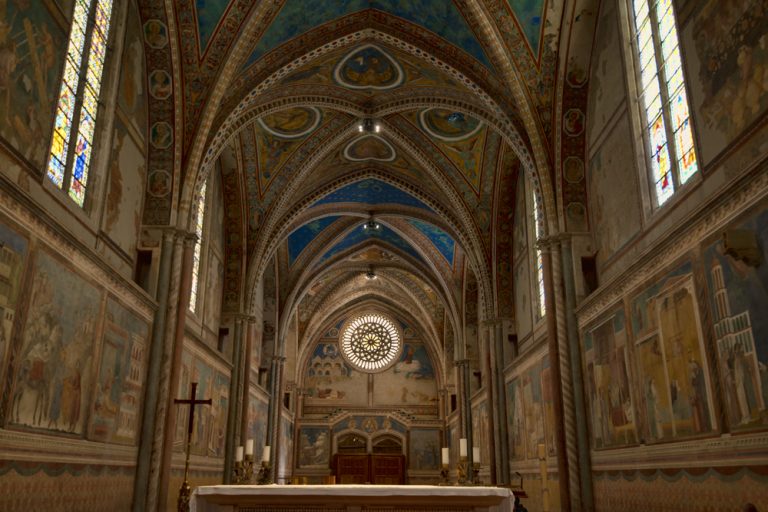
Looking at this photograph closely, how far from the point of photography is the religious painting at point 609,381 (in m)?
11.0

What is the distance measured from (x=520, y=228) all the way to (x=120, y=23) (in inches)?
449

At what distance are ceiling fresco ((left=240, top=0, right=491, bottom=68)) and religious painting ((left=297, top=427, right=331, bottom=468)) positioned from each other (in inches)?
881

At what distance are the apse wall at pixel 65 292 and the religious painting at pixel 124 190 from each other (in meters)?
0.04

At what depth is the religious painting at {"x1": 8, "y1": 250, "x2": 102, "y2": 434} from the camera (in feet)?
28.1

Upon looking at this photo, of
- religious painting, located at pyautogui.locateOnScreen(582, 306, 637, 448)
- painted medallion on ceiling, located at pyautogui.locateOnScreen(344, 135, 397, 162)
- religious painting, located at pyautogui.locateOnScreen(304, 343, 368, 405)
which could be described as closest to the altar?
religious painting, located at pyautogui.locateOnScreen(582, 306, 637, 448)

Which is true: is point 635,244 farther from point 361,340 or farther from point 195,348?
point 361,340

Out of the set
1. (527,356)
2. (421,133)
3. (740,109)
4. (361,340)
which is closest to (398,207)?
(421,133)

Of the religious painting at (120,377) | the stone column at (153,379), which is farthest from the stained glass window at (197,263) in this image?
the religious painting at (120,377)

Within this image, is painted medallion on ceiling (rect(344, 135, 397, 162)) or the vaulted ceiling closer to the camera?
the vaulted ceiling

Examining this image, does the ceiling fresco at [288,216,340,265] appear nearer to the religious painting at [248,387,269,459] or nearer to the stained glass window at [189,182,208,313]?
the religious painting at [248,387,269,459]

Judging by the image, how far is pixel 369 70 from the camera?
17.2m

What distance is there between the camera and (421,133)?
19484mm

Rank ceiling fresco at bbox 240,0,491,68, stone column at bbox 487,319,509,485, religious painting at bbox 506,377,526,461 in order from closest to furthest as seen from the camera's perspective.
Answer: ceiling fresco at bbox 240,0,491,68
religious painting at bbox 506,377,526,461
stone column at bbox 487,319,509,485

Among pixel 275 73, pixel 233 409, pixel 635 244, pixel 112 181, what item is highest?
pixel 275 73
